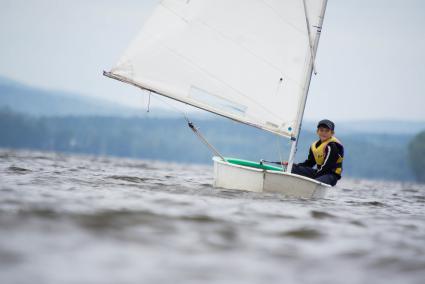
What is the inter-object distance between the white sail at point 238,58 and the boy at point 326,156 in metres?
0.88

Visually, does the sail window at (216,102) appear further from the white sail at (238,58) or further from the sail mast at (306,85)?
the sail mast at (306,85)

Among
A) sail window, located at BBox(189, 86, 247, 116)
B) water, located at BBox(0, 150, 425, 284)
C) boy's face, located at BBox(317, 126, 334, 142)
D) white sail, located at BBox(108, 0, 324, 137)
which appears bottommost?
water, located at BBox(0, 150, 425, 284)

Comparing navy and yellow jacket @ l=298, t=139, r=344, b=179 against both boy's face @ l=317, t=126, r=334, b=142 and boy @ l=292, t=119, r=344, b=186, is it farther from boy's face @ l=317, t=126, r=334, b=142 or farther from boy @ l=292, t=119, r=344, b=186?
boy's face @ l=317, t=126, r=334, b=142

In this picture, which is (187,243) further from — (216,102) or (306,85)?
(306,85)

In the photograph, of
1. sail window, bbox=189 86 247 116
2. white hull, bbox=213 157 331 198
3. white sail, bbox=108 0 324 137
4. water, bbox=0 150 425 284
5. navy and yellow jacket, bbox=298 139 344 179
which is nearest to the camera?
water, bbox=0 150 425 284

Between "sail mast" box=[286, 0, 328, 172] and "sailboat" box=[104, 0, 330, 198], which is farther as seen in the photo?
"sail mast" box=[286, 0, 328, 172]

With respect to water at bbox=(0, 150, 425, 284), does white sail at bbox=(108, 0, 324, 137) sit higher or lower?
higher

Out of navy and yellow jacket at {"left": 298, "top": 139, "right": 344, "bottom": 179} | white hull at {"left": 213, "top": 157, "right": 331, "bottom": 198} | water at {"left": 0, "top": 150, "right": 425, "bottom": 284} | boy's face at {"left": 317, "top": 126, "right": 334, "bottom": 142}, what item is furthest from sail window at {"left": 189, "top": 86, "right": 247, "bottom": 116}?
water at {"left": 0, "top": 150, "right": 425, "bottom": 284}

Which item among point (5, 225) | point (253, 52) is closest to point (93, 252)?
point (5, 225)

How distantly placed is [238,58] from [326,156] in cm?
301

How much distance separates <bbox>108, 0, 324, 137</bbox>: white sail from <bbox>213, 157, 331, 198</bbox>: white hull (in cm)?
100

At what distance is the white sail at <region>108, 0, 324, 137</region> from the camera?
11555 millimetres

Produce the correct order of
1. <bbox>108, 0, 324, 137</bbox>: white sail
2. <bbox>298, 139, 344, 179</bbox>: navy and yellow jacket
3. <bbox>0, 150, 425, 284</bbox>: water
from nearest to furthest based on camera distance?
<bbox>0, 150, 425, 284</bbox>: water → <bbox>108, 0, 324, 137</bbox>: white sail → <bbox>298, 139, 344, 179</bbox>: navy and yellow jacket

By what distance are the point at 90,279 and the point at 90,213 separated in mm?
2888
